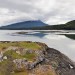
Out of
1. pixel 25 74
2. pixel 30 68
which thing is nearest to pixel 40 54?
pixel 30 68

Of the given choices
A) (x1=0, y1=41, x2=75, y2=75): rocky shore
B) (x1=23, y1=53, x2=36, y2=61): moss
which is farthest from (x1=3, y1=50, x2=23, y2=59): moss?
(x1=23, y1=53, x2=36, y2=61): moss

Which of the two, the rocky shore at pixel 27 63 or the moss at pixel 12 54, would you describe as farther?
the moss at pixel 12 54

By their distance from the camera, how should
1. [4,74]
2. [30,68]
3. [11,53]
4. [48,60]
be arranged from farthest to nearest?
1. [48,60]
2. [11,53]
3. [30,68]
4. [4,74]

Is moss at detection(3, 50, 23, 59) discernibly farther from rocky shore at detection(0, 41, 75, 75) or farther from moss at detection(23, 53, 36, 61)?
moss at detection(23, 53, 36, 61)

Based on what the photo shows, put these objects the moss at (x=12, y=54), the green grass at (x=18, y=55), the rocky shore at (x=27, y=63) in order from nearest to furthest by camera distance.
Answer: the rocky shore at (x=27, y=63) → the moss at (x=12, y=54) → the green grass at (x=18, y=55)

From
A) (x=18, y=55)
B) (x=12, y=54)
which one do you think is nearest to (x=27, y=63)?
(x=18, y=55)

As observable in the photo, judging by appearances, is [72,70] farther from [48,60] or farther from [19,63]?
[19,63]

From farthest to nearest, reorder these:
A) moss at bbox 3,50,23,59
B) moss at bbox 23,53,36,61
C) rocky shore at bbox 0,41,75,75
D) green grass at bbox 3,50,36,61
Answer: moss at bbox 23,53,36,61 → green grass at bbox 3,50,36,61 → moss at bbox 3,50,23,59 → rocky shore at bbox 0,41,75,75

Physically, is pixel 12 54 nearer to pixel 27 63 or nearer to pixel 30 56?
pixel 30 56

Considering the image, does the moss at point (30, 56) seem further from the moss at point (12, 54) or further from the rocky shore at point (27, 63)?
the moss at point (12, 54)

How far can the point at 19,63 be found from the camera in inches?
1127

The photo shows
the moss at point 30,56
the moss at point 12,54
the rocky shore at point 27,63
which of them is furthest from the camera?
the moss at point 30,56

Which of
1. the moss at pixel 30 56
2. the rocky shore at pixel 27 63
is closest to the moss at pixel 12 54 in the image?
the rocky shore at pixel 27 63

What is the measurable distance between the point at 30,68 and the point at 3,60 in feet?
13.0
